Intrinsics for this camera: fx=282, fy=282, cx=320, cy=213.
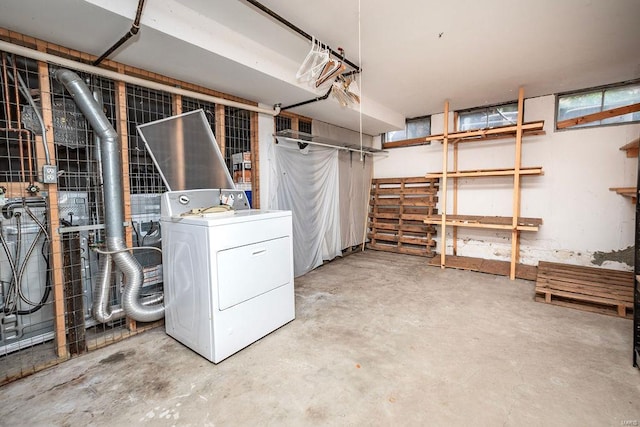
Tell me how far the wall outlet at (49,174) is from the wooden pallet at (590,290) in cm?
448

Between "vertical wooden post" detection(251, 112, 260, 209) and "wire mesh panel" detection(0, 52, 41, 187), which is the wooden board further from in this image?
"wire mesh panel" detection(0, 52, 41, 187)

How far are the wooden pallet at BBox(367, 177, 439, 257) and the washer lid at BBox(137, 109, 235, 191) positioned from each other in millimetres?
3316

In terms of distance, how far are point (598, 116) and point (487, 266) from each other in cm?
225

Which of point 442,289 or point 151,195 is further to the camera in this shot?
point 442,289

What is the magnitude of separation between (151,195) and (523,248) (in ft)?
16.0

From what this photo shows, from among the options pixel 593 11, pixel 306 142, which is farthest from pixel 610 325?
pixel 306 142

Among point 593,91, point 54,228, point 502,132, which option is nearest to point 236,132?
point 54,228

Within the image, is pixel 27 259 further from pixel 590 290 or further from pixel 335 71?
pixel 590 290

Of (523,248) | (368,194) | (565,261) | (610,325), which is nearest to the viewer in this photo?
(610,325)

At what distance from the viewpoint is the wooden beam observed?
2.96m

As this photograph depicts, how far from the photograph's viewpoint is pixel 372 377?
1853 millimetres

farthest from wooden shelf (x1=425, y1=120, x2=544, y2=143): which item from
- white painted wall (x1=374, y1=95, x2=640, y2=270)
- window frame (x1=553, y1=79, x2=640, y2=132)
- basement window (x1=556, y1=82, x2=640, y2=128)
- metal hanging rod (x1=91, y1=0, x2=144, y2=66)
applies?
metal hanging rod (x1=91, y1=0, x2=144, y2=66)

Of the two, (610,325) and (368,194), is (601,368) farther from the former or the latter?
(368,194)

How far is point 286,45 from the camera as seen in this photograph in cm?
251
